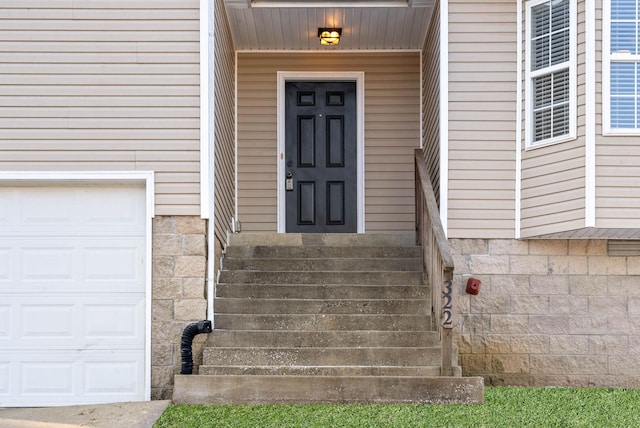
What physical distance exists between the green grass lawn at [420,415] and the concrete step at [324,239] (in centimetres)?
218

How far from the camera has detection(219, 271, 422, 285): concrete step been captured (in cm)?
782

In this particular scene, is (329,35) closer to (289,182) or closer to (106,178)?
(289,182)

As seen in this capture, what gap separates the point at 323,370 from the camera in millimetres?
6789

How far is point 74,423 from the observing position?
6238 millimetres

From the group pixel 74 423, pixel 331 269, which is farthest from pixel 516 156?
pixel 74 423

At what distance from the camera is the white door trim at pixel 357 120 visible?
368 inches

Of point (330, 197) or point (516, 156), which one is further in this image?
point (330, 197)

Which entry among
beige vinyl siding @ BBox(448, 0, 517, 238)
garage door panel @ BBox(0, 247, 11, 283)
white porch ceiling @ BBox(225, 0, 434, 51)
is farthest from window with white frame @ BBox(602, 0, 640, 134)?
garage door panel @ BBox(0, 247, 11, 283)

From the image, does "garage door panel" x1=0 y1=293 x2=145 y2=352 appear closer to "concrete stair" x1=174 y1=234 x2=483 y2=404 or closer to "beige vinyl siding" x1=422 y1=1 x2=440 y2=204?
"concrete stair" x1=174 y1=234 x2=483 y2=404

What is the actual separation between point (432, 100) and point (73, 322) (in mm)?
3923

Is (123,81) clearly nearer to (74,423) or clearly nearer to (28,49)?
(28,49)

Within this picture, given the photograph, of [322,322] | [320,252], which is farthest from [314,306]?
[320,252]

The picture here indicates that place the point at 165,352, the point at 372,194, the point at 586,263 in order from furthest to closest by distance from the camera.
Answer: the point at 372,194 → the point at 586,263 → the point at 165,352

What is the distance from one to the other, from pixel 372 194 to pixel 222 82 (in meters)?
2.12
